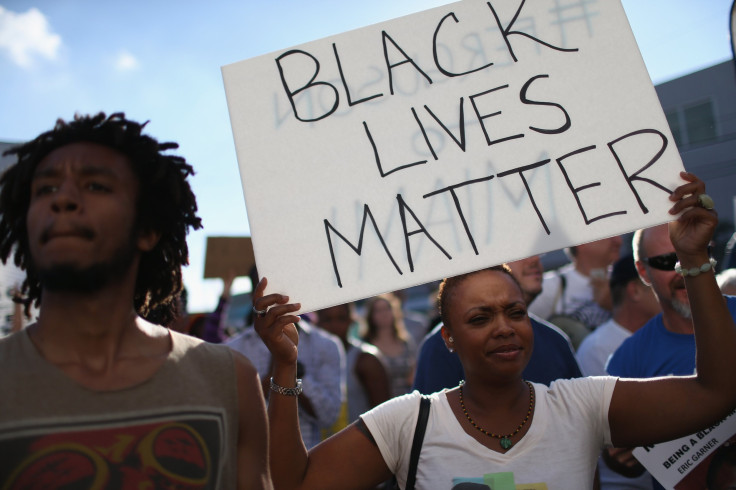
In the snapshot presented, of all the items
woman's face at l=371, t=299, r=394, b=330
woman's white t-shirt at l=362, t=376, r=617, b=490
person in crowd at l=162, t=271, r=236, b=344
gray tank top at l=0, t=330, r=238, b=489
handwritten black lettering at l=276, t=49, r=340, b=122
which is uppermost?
handwritten black lettering at l=276, t=49, r=340, b=122

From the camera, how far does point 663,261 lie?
105 inches

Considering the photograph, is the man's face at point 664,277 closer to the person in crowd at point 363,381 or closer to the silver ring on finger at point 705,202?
the silver ring on finger at point 705,202

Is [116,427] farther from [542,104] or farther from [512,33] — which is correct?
[512,33]

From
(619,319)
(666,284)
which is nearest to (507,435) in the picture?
(666,284)

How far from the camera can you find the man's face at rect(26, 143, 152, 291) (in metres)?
1.31

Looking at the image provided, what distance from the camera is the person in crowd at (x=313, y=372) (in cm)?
354

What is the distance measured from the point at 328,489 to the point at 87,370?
2.68ft

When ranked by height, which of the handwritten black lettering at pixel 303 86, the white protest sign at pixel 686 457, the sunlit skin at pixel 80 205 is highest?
the handwritten black lettering at pixel 303 86

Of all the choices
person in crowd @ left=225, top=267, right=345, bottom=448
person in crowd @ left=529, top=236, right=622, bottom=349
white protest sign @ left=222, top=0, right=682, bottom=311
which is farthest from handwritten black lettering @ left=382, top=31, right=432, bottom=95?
person in crowd @ left=529, top=236, right=622, bottom=349

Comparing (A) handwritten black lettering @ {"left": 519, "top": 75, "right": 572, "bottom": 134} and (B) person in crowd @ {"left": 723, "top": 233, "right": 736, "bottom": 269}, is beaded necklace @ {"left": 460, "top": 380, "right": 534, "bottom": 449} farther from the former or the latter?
(B) person in crowd @ {"left": 723, "top": 233, "right": 736, "bottom": 269}

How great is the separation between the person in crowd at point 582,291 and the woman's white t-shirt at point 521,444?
84.9 inches

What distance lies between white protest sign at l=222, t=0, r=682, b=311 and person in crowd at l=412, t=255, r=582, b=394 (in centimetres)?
62

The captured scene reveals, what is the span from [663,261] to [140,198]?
2.24m

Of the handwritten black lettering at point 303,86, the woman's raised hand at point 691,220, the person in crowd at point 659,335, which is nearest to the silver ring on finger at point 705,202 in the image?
the woman's raised hand at point 691,220
